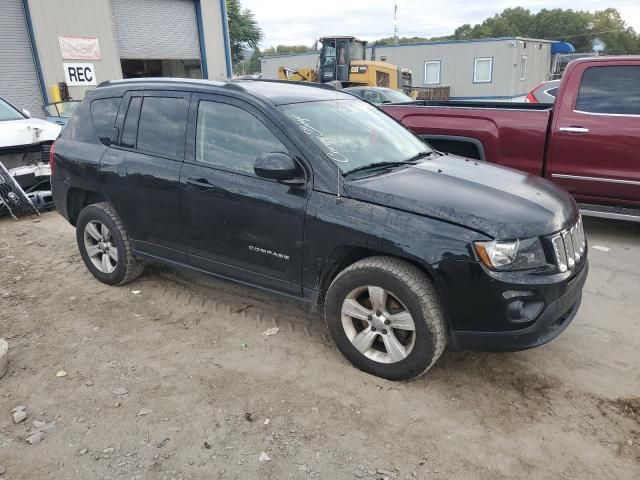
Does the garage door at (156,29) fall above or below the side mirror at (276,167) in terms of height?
above

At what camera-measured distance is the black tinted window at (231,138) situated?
3582mm

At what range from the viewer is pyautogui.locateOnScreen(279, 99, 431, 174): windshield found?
11.5ft

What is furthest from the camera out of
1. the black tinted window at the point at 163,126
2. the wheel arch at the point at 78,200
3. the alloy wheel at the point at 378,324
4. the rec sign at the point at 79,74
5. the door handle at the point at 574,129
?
the rec sign at the point at 79,74

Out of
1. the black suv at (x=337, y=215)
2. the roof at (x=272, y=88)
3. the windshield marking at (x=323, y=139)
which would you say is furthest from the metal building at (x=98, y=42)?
the windshield marking at (x=323, y=139)

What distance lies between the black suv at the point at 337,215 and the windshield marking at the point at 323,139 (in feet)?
0.05

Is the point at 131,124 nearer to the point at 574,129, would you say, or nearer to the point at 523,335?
the point at 523,335

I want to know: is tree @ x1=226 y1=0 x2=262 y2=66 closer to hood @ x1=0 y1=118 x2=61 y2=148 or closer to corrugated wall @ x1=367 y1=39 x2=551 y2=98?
corrugated wall @ x1=367 y1=39 x2=551 y2=98

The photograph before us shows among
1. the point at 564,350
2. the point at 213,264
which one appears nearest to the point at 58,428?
the point at 213,264

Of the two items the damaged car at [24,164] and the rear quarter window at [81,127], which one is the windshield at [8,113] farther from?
the rear quarter window at [81,127]

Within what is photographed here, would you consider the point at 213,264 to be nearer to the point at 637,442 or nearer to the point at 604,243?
the point at 637,442

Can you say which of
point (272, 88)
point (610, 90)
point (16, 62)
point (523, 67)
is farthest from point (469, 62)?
point (272, 88)

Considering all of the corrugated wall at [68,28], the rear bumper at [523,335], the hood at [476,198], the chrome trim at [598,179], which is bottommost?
the rear bumper at [523,335]

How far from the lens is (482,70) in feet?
105

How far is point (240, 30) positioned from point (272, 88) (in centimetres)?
4320
